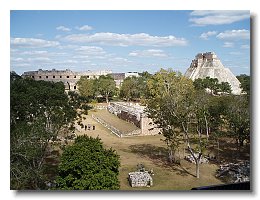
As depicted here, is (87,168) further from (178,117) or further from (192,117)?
(192,117)

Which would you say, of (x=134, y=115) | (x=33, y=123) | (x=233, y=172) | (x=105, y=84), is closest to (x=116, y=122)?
(x=134, y=115)

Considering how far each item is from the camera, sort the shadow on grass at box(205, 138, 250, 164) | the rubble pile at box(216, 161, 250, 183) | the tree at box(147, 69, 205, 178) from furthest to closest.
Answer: the shadow on grass at box(205, 138, 250, 164) < the tree at box(147, 69, 205, 178) < the rubble pile at box(216, 161, 250, 183)

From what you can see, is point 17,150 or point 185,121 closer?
point 17,150

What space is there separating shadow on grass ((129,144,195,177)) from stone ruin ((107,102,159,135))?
5.88 feet

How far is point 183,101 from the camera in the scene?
9227 millimetres

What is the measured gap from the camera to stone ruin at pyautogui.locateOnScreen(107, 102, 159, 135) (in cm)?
1413

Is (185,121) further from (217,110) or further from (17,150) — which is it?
(17,150)

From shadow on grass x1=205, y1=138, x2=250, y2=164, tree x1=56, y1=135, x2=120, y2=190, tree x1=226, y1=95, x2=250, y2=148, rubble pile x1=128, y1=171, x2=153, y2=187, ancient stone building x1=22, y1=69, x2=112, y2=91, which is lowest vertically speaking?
rubble pile x1=128, y1=171, x2=153, y2=187

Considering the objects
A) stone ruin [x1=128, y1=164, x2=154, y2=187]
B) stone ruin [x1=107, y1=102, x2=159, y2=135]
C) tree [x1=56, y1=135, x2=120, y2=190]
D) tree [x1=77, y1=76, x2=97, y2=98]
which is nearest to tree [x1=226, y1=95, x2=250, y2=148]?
stone ruin [x1=128, y1=164, x2=154, y2=187]

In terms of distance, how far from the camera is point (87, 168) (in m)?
6.32

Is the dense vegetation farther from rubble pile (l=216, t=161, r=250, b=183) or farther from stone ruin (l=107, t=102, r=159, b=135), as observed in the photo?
stone ruin (l=107, t=102, r=159, b=135)
